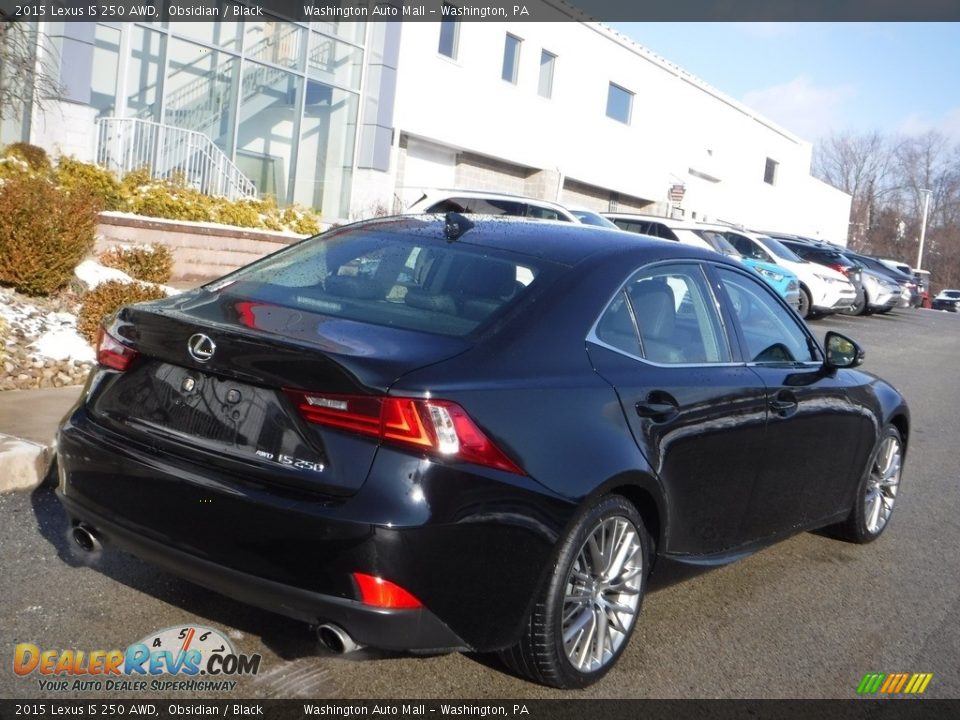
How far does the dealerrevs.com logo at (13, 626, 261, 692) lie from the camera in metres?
3.77

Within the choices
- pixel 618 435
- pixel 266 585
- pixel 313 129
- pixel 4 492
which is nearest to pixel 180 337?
pixel 266 585

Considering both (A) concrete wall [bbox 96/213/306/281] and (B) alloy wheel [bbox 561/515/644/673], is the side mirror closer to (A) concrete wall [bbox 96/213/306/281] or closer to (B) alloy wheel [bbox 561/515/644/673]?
(B) alloy wheel [bbox 561/515/644/673]

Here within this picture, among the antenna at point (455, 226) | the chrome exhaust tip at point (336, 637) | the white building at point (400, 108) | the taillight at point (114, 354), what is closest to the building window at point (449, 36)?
the white building at point (400, 108)

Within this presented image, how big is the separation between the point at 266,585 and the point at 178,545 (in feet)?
1.19

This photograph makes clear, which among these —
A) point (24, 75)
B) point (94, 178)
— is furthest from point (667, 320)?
point (24, 75)

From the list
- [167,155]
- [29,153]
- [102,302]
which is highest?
[167,155]

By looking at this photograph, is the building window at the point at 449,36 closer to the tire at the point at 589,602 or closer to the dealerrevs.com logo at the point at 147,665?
the tire at the point at 589,602

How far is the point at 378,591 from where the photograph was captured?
338cm

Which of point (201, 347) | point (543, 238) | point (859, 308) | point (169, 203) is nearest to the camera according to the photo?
point (201, 347)

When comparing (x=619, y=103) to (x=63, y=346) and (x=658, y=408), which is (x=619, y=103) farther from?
(x=658, y=408)

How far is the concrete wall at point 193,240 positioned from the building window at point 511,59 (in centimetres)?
1496

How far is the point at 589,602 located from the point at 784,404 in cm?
163

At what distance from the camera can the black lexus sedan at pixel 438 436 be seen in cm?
341
